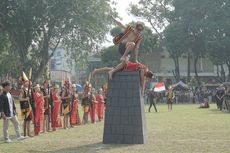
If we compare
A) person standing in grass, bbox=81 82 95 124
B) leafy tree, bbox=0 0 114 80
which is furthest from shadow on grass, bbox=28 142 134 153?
leafy tree, bbox=0 0 114 80

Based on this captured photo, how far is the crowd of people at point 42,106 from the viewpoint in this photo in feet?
49.3

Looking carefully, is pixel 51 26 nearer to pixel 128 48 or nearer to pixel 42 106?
pixel 42 106

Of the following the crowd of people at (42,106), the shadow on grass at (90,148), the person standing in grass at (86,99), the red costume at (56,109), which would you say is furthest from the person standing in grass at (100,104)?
the shadow on grass at (90,148)

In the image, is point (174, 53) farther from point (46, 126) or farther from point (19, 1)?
point (46, 126)

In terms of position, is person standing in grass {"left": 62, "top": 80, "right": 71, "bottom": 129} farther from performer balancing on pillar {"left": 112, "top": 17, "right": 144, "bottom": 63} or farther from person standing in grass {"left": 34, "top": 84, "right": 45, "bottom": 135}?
performer balancing on pillar {"left": 112, "top": 17, "right": 144, "bottom": 63}

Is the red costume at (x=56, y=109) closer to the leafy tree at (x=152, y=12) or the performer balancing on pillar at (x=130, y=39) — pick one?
the performer balancing on pillar at (x=130, y=39)

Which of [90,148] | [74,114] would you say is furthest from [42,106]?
[90,148]

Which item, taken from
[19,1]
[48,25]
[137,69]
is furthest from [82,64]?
[137,69]

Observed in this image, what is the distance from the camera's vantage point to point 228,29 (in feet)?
181

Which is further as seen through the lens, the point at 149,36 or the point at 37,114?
the point at 149,36

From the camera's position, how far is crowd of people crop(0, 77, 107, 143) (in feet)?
49.3

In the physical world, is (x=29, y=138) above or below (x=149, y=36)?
below

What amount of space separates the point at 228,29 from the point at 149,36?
13630 mm

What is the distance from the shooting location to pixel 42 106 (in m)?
17.2
